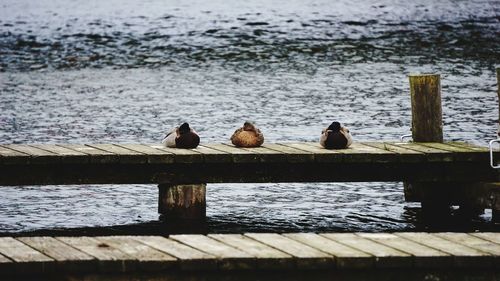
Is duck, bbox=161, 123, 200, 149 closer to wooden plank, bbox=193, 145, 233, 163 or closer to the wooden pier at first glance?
the wooden pier

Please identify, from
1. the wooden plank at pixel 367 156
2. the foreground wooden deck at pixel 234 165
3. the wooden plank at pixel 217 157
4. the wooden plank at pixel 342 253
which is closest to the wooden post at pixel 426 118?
the foreground wooden deck at pixel 234 165

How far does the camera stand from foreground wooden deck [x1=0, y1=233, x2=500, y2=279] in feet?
24.2

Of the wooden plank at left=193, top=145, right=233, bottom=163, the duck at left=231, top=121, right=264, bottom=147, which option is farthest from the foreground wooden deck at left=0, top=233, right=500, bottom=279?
the duck at left=231, top=121, right=264, bottom=147

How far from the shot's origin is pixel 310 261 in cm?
746

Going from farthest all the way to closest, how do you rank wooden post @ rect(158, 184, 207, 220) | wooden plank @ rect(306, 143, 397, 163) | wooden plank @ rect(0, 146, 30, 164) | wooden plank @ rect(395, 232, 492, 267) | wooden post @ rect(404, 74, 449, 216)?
wooden post @ rect(404, 74, 449, 216), wooden post @ rect(158, 184, 207, 220), wooden plank @ rect(306, 143, 397, 163), wooden plank @ rect(0, 146, 30, 164), wooden plank @ rect(395, 232, 492, 267)

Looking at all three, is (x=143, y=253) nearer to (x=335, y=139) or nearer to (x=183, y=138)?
(x=183, y=138)

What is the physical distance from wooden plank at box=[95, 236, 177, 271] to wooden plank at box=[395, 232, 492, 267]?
169 cm

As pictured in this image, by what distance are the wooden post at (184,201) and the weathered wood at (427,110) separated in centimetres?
255

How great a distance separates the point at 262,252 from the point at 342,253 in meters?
0.49

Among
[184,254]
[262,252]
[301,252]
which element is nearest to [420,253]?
[301,252]

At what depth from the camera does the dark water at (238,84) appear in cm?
1353

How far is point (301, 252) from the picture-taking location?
7625 millimetres

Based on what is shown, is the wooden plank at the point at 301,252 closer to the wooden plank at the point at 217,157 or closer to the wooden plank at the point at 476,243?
the wooden plank at the point at 476,243

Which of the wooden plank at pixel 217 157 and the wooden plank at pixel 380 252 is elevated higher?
the wooden plank at pixel 380 252
